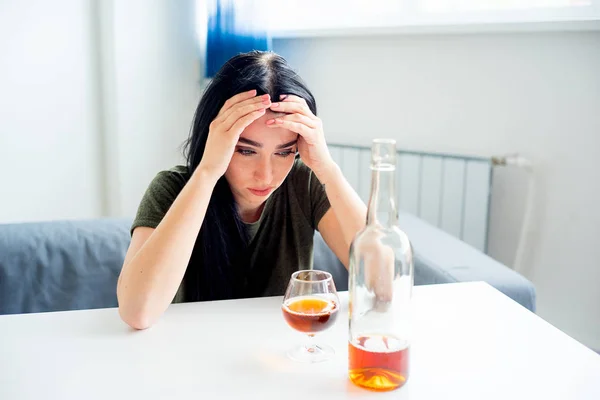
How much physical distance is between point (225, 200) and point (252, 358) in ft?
1.79

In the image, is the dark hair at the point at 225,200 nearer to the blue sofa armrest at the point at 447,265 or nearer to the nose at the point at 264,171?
the nose at the point at 264,171

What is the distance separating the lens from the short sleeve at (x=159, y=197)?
1.24 m

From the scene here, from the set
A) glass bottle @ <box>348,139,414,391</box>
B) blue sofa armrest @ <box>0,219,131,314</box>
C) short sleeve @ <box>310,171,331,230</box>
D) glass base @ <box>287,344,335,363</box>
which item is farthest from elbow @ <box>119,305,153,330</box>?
blue sofa armrest @ <box>0,219,131,314</box>

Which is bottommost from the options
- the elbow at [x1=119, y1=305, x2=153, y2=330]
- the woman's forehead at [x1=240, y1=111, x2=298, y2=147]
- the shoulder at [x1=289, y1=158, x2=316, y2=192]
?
the elbow at [x1=119, y1=305, x2=153, y2=330]

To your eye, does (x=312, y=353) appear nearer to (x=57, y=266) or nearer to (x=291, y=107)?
(x=291, y=107)

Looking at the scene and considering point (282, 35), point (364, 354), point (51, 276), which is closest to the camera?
point (364, 354)

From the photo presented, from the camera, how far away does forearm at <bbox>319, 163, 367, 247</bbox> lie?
1.30 metres

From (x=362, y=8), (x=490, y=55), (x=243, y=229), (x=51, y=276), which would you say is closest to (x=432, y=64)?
(x=490, y=55)

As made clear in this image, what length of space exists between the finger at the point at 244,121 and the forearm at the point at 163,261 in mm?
103

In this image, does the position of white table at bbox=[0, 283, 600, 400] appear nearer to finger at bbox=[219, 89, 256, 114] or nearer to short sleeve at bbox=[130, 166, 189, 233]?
short sleeve at bbox=[130, 166, 189, 233]

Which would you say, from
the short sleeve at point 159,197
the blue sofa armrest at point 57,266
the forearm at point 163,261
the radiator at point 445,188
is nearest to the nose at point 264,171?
the forearm at point 163,261

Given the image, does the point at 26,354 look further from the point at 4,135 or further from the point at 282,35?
the point at 282,35

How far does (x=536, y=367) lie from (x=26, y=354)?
75cm

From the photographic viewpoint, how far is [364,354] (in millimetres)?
807
